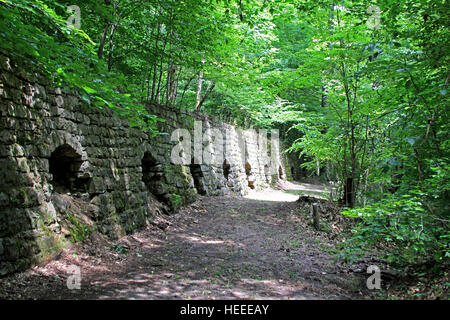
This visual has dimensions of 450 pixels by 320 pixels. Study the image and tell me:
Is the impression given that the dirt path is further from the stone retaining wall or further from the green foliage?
the green foliage

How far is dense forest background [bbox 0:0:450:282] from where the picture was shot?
3.22 metres

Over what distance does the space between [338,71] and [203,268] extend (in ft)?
21.3

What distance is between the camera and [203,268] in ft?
14.5

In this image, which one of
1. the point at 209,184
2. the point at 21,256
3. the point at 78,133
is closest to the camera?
the point at 21,256

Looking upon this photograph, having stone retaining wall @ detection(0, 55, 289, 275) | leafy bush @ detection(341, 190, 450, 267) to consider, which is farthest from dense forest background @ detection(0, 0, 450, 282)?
stone retaining wall @ detection(0, 55, 289, 275)

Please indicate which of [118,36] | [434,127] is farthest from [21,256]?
[118,36]

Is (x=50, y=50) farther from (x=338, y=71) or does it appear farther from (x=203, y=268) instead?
(x=338, y=71)

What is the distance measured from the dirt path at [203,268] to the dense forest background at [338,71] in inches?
28.1

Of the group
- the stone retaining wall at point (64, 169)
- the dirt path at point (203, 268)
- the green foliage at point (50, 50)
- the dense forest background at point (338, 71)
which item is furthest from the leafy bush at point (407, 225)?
the stone retaining wall at point (64, 169)

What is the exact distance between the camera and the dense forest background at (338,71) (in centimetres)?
322

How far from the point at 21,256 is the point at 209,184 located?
7.96 m

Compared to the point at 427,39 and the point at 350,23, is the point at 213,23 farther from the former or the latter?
the point at 427,39

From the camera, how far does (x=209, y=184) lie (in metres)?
11.2

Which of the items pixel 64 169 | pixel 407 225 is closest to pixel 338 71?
pixel 407 225
